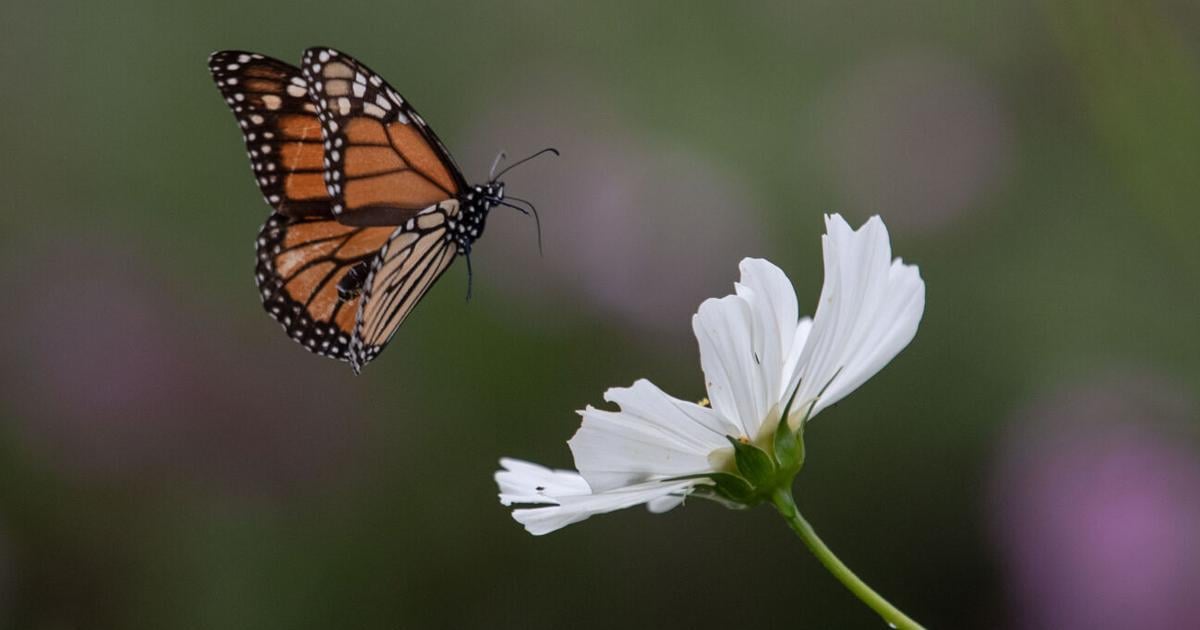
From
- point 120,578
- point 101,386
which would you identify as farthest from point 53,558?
point 101,386

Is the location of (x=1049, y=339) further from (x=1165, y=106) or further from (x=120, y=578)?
(x=120, y=578)

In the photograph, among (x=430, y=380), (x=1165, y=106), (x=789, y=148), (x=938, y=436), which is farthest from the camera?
(x=789, y=148)

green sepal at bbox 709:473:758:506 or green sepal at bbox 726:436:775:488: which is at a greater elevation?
green sepal at bbox 726:436:775:488

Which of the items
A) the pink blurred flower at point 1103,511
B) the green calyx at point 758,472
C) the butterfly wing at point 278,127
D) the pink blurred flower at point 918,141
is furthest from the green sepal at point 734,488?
the pink blurred flower at point 918,141

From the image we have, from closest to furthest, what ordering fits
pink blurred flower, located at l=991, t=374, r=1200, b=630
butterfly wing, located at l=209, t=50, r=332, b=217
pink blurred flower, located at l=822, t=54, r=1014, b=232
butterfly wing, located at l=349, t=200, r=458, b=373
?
butterfly wing, located at l=349, t=200, r=458, b=373
butterfly wing, located at l=209, t=50, r=332, b=217
pink blurred flower, located at l=991, t=374, r=1200, b=630
pink blurred flower, located at l=822, t=54, r=1014, b=232

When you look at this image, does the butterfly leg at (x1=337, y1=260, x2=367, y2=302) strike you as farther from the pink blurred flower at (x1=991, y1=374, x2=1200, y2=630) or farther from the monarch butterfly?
the pink blurred flower at (x1=991, y1=374, x2=1200, y2=630)

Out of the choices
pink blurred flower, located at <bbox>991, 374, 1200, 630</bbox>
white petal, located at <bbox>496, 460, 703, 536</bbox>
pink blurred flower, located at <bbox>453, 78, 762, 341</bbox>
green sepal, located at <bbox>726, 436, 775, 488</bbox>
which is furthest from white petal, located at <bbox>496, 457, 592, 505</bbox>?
pink blurred flower, located at <bbox>453, 78, 762, 341</bbox>
